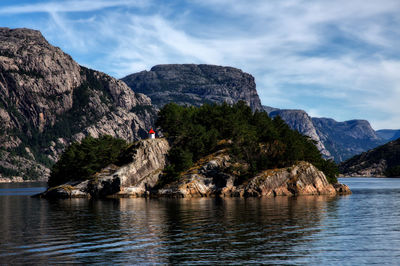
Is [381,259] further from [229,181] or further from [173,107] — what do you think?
[173,107]

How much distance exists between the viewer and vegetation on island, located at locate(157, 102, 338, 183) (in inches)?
5157

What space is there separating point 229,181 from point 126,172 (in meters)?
30.9

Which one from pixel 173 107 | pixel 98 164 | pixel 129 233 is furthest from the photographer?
pixel 173 107

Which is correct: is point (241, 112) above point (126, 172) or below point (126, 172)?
above

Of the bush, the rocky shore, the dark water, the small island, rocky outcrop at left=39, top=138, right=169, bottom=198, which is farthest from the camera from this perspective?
the bush

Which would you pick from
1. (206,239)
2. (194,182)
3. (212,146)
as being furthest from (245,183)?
(206,239)

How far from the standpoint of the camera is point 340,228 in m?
51.9

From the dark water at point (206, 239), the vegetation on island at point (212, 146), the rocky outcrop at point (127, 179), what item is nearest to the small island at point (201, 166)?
the rocky outcrop at point (127, 179)

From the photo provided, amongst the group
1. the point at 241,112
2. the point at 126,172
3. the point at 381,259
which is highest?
the point at 241,112

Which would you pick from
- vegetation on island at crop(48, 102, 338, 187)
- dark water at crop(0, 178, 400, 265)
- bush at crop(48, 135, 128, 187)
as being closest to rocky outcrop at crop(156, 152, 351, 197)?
vegetation on island at crop(48, 102, 338, 187)

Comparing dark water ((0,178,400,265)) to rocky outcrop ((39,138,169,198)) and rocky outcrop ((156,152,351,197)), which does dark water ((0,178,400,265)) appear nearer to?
rocky outcrop ((156,152,351,197))

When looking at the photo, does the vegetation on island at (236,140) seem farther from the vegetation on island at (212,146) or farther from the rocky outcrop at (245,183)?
the rocky outcrop at (245,183)

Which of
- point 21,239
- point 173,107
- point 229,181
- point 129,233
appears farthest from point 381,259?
point 173,107

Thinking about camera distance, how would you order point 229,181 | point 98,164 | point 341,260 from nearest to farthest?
point 341,260, point 229,181, point 98,164
